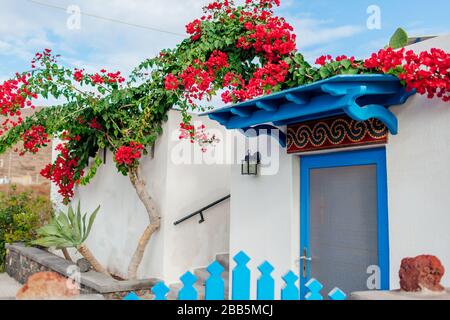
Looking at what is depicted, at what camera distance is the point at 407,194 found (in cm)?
361

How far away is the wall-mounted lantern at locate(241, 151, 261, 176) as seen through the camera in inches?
199

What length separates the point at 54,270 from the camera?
743 centimetres

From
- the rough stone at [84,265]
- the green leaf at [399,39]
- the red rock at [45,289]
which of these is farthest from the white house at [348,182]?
the rough stone at [84,265]

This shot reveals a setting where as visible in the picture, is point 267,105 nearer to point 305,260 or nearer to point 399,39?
point 399,39

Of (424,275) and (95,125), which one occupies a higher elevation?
(95,125)

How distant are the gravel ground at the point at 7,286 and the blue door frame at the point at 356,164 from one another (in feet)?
16.9

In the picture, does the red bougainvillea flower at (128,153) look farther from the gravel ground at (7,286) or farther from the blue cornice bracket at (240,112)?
the gravel ground at (7,286)

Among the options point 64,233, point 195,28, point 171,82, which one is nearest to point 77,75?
point 171,82

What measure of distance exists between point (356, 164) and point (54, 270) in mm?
5573

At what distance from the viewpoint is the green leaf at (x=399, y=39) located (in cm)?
408

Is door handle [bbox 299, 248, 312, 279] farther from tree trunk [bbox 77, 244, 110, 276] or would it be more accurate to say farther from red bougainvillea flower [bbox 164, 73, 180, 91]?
tree trunk [bbox 77, 244, 110, 276]

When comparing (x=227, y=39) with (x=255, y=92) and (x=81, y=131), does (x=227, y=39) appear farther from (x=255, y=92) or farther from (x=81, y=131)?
(x=81, y=131)
